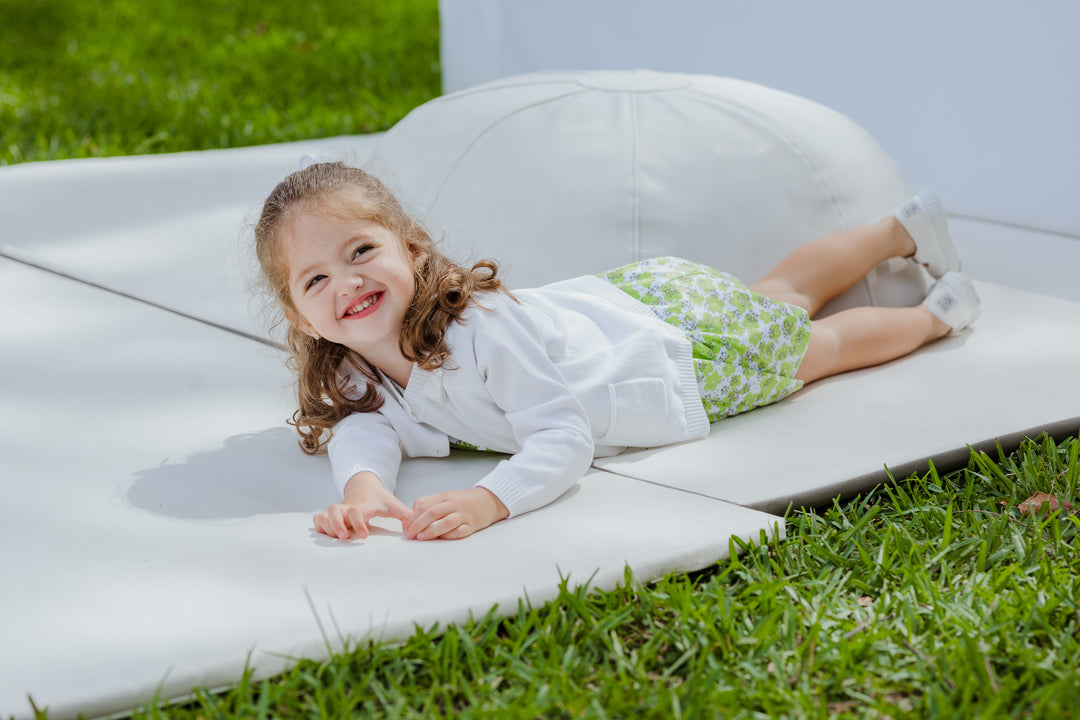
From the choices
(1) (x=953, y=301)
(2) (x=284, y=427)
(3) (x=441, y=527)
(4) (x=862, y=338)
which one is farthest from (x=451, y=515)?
(1) (x=953, y=301)

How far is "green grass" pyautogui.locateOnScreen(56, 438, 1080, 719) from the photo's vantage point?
1524mm

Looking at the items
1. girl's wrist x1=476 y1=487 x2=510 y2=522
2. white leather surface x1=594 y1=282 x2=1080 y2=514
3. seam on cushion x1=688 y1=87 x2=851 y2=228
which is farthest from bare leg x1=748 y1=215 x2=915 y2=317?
girl's wrist x1=476 y1=487 x2=510 y2=522

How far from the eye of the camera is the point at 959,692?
1.53 metres

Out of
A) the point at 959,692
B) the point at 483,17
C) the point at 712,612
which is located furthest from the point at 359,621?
the point at 483,17

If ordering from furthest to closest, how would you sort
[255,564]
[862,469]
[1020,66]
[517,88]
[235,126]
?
[235,126]
[1020,66]
[517,88]
[862,469]
[255,564]

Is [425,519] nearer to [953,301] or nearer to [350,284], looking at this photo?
[350,284]

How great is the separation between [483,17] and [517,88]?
10.6 feet

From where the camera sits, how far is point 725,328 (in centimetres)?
250

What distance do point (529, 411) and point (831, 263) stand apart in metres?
1.20

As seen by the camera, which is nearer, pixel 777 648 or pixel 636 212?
pixel 777 648

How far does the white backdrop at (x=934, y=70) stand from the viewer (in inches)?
163

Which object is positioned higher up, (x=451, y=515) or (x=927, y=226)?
(x=927, y=226)

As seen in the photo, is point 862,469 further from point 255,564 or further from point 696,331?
point 255,564

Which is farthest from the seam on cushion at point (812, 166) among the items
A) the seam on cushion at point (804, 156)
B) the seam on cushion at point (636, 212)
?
the seam on cushion at point (636, 212)
